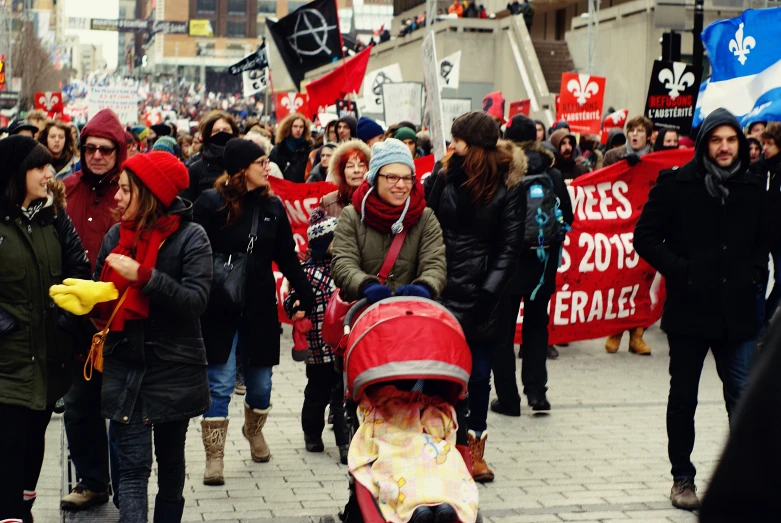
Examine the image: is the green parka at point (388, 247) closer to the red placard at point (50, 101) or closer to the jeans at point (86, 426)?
the jeans at point (86, 426)

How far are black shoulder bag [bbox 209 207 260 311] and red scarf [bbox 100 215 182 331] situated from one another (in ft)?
4.31

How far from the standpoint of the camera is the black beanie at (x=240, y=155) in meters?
6.54

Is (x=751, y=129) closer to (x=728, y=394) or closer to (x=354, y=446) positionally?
(x=728, y=394)

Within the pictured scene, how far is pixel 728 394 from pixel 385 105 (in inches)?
571

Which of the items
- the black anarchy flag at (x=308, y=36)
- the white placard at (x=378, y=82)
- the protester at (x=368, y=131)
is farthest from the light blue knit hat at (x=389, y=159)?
the white placard at (x=378, y=82)

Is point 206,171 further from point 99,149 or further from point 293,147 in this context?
point 293,147

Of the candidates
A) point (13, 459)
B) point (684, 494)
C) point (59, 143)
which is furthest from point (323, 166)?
point (13, 459)

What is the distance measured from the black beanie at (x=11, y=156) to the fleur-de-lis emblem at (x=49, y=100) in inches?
943

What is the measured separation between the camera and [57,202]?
210 inches

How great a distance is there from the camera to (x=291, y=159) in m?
12.8

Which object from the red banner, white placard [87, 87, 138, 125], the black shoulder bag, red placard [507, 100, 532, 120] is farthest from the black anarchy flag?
the black shoulder bag

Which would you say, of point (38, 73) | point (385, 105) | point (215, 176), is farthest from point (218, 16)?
point (215, 176)

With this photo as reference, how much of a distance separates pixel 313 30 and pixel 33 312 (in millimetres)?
13815

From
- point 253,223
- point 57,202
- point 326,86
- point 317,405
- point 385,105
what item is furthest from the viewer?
point 385,105
